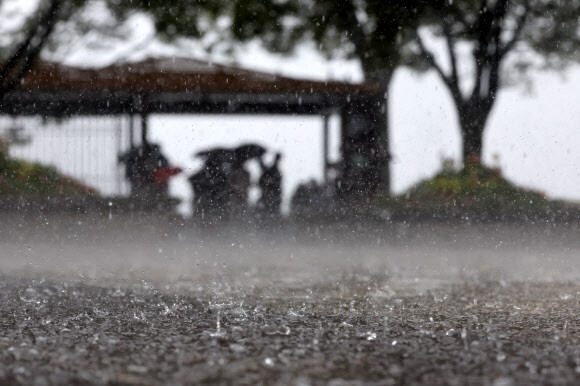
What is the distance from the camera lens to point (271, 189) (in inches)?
269

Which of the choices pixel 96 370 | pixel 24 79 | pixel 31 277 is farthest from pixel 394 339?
pixel 24 79

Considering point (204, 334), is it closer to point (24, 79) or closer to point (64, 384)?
point (64, 384)

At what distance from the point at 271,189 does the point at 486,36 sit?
8.96 ft

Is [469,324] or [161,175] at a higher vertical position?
[161,175]

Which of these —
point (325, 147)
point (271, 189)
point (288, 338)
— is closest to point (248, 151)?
point (271, 189)

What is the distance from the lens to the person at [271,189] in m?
6.70

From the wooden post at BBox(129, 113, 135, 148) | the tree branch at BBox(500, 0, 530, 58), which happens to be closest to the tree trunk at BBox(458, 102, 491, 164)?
the tree branch at BBox(500, 0, 530, 58)

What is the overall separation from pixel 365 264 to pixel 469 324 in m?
2.87

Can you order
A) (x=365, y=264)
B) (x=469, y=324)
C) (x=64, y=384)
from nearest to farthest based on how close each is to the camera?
(x=64, y=384)
(x=469, y=324)
(x=365, y=264)

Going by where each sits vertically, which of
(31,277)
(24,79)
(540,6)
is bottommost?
(31,277)

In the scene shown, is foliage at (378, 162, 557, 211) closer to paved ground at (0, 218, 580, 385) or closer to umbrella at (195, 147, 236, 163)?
paved ground at (0, 218, 580, 385)

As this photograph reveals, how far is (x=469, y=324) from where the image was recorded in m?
2.62

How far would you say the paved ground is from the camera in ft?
5.91

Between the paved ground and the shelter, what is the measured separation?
0.87 meters
